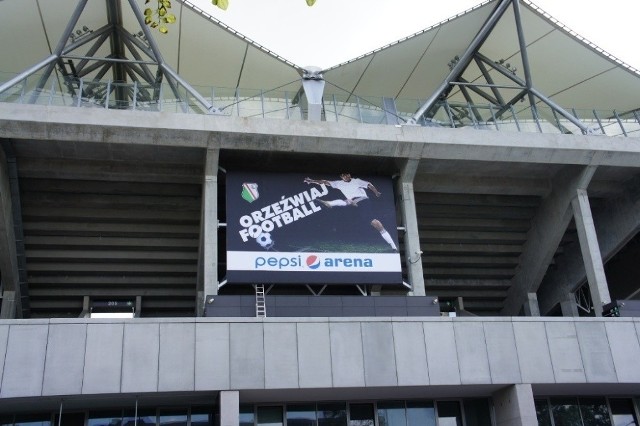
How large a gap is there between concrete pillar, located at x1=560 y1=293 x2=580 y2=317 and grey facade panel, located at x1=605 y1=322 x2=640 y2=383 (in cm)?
979

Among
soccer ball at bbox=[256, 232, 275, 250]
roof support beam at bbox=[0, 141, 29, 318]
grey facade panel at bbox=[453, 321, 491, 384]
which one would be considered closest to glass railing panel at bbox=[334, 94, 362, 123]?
soccer ball at bbox=[256, 232, 275, 250]

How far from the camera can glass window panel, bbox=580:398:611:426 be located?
21062 millimetres

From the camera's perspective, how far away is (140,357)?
17.8 metres

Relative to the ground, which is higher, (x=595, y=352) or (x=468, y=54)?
(x=468, y=54)

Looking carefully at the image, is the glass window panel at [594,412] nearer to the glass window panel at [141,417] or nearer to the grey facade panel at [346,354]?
the grey facade panel at [346,354]

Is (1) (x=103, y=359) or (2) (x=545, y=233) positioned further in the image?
(2) (x=545, y=233)

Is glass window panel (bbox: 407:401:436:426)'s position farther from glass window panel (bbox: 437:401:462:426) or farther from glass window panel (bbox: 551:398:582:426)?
glass window panel (bbox: 551:398:582:426)

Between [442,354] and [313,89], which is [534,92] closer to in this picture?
[313,89]

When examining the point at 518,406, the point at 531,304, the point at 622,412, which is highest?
the point at 531,304

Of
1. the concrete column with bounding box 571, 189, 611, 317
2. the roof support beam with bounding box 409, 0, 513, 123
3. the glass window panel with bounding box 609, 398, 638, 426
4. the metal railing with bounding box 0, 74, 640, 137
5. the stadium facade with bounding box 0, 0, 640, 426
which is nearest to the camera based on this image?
the stadium facade with bounding box 0, 0, 640, 426

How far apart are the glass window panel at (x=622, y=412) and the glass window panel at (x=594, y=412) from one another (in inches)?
8.6

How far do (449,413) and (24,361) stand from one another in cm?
1186

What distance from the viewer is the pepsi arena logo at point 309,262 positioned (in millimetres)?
23031

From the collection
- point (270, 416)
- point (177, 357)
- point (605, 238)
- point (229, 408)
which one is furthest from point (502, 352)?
point (605, 238)
